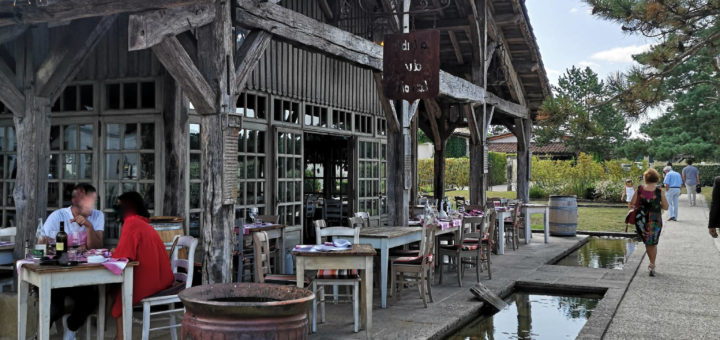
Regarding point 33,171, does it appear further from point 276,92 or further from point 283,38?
point 276,92

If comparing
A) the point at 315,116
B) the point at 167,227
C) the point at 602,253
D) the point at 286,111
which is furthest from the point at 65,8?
the point at 602,253

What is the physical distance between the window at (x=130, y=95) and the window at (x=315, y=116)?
302 cm

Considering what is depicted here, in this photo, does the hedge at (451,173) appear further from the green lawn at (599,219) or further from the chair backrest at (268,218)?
the chair backrest at (268,218)

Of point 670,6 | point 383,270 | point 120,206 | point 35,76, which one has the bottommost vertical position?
point 383,270

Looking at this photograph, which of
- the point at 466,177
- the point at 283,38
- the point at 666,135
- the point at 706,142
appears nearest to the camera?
the point at 283,38

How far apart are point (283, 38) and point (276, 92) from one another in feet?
9.92

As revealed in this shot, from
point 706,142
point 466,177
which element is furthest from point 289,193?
point 466,177

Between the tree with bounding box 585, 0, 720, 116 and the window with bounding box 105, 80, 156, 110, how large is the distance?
19.5ft

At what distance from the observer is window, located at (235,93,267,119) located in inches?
333

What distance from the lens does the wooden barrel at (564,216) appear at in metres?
14.2

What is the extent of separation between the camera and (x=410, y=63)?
792cm

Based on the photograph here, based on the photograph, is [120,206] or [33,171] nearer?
[120,206]

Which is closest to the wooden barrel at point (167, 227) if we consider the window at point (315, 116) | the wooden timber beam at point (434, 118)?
the window at point (315, 116)

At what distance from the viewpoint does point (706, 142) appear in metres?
25.0
